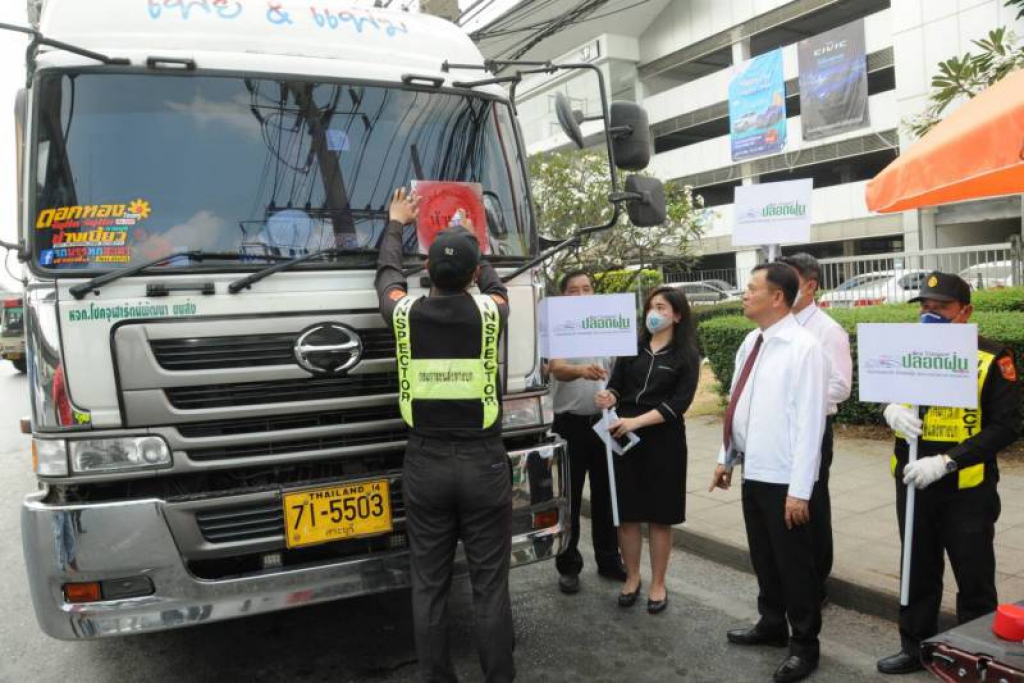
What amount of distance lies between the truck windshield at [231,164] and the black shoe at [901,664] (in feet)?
8.17

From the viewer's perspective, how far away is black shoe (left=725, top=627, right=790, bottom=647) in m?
3.90

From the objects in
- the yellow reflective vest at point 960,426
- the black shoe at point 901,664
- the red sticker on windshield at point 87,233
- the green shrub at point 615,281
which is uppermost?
the red sticker on windshield at point 87,233

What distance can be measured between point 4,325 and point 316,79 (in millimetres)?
30213

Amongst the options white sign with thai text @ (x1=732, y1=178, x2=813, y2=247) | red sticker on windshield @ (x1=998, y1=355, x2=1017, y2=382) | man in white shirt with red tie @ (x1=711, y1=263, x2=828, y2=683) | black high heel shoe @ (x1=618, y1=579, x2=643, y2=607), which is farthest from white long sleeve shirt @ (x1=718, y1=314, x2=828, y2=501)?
white sign with thai text @ (x1=732, y1=178, x2=813, y2=247)

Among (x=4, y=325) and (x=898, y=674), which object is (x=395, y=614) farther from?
(x=4, y=325)

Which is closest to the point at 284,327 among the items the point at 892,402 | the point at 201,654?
the point at 201,654

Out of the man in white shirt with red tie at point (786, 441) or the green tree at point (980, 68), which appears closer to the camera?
the man in white shirt with red tie at point (786, 441)

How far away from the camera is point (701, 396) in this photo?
11305 millimetres

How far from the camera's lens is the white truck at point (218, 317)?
3.17 meters

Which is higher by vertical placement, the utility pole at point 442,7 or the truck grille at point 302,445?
the utility pole at point 442,7

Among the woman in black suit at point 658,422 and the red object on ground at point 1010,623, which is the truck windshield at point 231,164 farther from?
the red object on ground at point 1010,623

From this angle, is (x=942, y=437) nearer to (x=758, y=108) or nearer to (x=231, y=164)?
(x=231, y=164)

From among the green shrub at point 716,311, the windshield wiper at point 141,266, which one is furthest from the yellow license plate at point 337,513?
the green shrub at point 716,311

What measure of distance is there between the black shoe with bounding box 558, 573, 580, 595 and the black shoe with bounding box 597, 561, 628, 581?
227 millimetres
